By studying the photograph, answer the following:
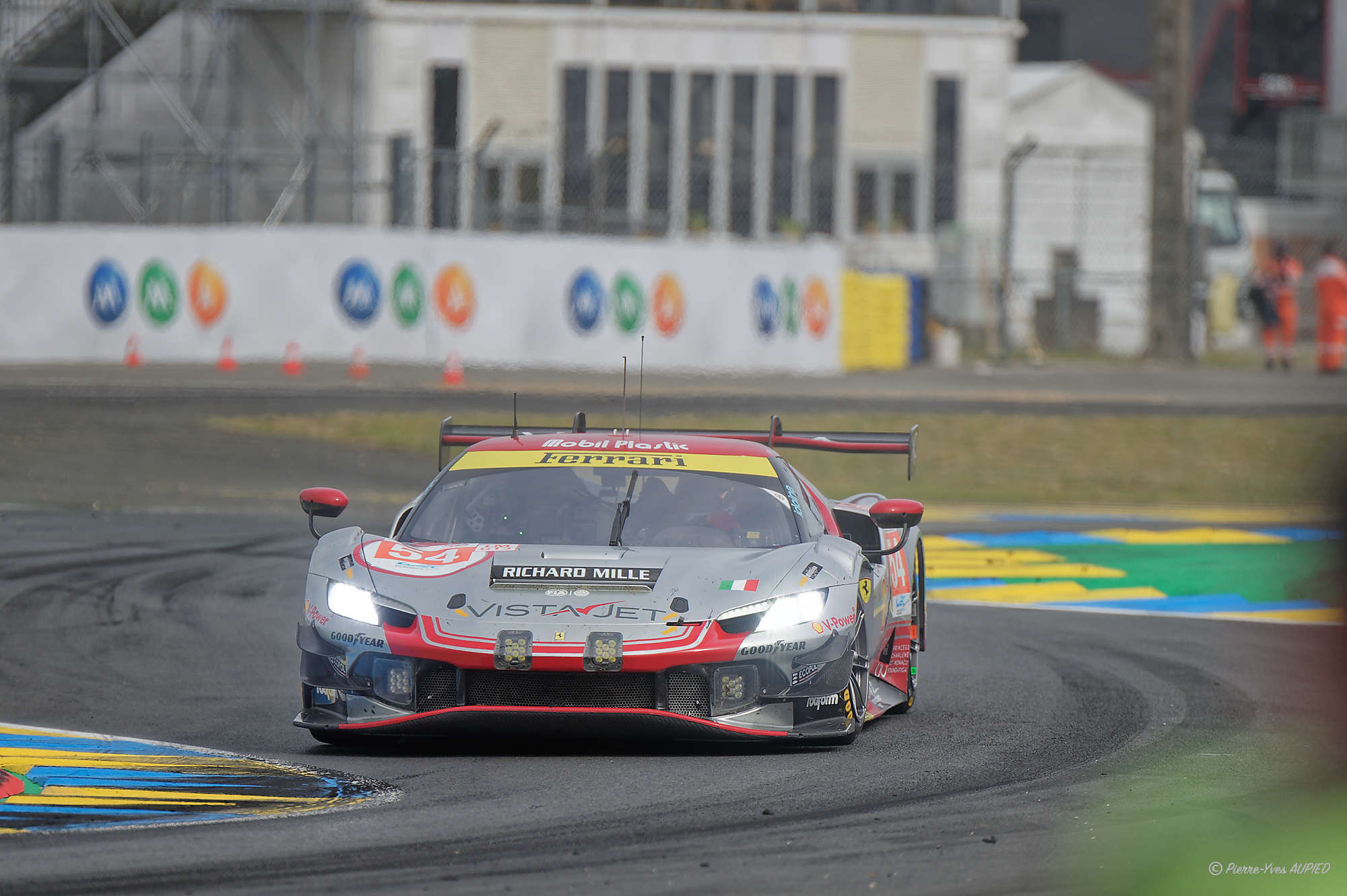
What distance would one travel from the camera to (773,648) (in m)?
6.61

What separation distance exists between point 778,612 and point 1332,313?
26.5 metres

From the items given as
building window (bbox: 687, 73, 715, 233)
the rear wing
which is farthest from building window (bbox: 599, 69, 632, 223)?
the rear wing

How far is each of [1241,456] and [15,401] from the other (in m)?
12.7

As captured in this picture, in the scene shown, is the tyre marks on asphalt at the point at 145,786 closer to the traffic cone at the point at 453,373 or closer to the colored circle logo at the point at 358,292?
the traffic cone at the point at 453,373

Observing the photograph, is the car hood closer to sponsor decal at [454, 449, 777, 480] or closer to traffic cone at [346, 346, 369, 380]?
sponsor decal at [454, 449, 777, 480]

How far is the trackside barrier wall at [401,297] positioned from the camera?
83.3 ft

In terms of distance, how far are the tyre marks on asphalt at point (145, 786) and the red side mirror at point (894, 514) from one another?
7.73 ft

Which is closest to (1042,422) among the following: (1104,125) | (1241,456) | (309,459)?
(1241,456)

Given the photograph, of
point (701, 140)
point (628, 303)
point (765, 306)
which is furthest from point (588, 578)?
point (701, 140)

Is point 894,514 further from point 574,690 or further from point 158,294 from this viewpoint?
point 158,294

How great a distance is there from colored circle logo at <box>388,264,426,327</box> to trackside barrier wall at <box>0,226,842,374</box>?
2 centimetres

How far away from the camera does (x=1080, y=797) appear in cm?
607

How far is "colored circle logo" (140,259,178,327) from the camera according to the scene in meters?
25.4

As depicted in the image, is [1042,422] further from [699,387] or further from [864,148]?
[864,148]
